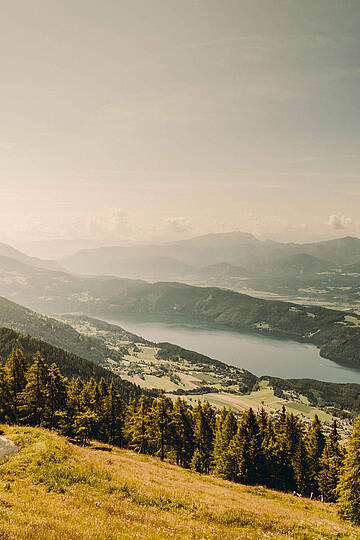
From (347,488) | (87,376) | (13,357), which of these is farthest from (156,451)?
(87,376)

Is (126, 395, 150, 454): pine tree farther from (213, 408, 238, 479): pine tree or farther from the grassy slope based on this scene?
the grassy slope

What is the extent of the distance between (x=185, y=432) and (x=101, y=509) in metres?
48.0

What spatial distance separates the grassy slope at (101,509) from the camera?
1393cm

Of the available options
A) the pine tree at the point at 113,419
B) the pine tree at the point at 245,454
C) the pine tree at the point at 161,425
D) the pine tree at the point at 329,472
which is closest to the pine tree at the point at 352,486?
the pine tree at the point at 245,454

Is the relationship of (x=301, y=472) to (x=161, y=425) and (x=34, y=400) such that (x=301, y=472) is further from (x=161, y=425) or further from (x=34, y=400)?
(x=34, y=400)

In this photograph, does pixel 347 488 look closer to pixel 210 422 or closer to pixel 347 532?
pixel 347 532

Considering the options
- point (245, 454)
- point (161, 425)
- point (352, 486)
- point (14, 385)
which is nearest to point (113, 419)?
point (161, 425)

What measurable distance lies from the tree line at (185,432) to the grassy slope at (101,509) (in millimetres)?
22054

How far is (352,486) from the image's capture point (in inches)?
1330

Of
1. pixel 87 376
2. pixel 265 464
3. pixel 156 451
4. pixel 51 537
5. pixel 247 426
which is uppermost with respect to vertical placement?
pixel 51 537

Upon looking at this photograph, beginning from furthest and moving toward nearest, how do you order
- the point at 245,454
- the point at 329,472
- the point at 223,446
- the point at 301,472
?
the point at 223,446
the point at 301,472
the point at 329,472
the point at 245,454

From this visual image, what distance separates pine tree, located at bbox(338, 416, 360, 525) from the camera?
3198 cm

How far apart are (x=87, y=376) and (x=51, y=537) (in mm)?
201553

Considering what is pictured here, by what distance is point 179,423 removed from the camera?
197ft
